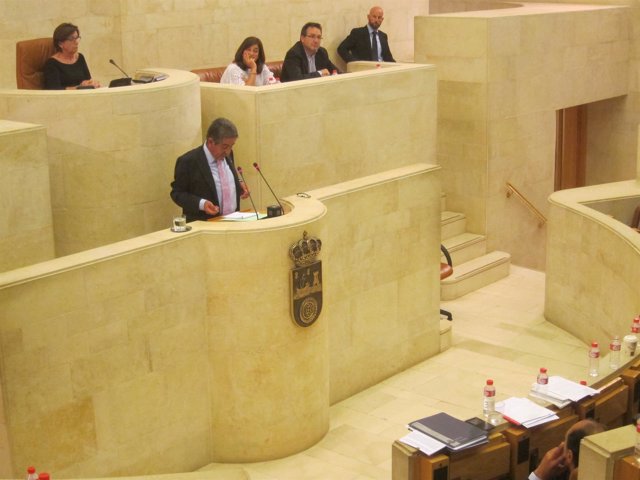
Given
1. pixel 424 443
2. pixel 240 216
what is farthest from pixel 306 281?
pixel 424 443

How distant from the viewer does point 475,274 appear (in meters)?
13.3

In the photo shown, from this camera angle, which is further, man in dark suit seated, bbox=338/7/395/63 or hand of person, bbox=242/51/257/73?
man in dark suit seated, bbox=338/7/395/63

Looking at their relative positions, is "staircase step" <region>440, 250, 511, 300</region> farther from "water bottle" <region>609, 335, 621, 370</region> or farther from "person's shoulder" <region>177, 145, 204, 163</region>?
"person's shoulder" <region>177, 145, 204, 163</region>

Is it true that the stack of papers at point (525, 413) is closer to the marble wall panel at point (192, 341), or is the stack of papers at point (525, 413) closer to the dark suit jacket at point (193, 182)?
the marble wall panel at point (192, 341)

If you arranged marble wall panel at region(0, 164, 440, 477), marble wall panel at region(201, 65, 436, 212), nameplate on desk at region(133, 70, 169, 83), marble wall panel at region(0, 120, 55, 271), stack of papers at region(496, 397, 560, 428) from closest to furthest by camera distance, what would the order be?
stack of papers at region(496, 397, 560, 428), marble wall panel at region(0, 164, 440, 477), marble wall panel at region(0, 120, 55, 271), nameplate on desk at region(133, 70, 169, 83), marble wall panel at region(201, 65, 436, 212)

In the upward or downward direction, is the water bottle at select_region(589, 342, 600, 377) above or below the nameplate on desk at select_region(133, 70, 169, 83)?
below

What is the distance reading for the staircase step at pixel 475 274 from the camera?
1296cm

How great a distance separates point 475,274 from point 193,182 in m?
5.25

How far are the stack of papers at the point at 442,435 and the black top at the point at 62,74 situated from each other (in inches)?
185

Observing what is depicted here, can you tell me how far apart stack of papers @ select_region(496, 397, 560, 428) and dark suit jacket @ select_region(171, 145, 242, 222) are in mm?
3041

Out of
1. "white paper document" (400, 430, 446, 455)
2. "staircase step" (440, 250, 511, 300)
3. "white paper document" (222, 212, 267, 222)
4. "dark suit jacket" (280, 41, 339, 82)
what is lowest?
"staircase step" (440, 250, 511, 300)

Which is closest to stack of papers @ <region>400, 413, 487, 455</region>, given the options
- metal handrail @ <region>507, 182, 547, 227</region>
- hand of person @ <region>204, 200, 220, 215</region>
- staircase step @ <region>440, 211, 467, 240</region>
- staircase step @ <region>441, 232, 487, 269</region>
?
hand of person @ <region>204, 200, 220, 215</region>

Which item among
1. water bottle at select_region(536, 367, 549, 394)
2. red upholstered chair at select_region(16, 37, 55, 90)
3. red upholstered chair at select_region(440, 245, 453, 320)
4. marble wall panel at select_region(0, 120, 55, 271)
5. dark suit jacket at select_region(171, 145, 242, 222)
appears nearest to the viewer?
water bottle at select_region(536, 367, 549, 394)

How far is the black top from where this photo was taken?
955 centimetres
